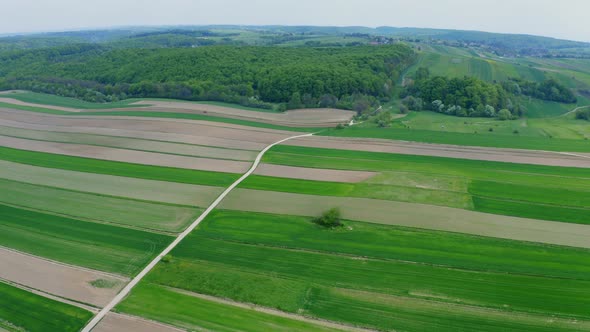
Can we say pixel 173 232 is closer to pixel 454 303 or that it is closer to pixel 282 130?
pixel 454 303

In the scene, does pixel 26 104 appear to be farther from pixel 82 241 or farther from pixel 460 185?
pixel 460 185

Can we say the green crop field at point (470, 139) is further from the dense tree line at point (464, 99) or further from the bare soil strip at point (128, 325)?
the bare soil strip at point (128, 325)

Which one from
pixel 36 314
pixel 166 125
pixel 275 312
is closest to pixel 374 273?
pixel 275 312

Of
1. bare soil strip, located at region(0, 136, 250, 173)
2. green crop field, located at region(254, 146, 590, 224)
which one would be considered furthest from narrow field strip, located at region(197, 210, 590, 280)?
bare soil strip, located at region(0, 136, 250, 173)

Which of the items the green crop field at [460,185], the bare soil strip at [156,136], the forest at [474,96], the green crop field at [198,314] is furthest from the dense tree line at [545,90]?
the green crop field at [198,314]

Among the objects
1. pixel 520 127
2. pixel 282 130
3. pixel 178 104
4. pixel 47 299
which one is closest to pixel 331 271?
pixel 47 299
